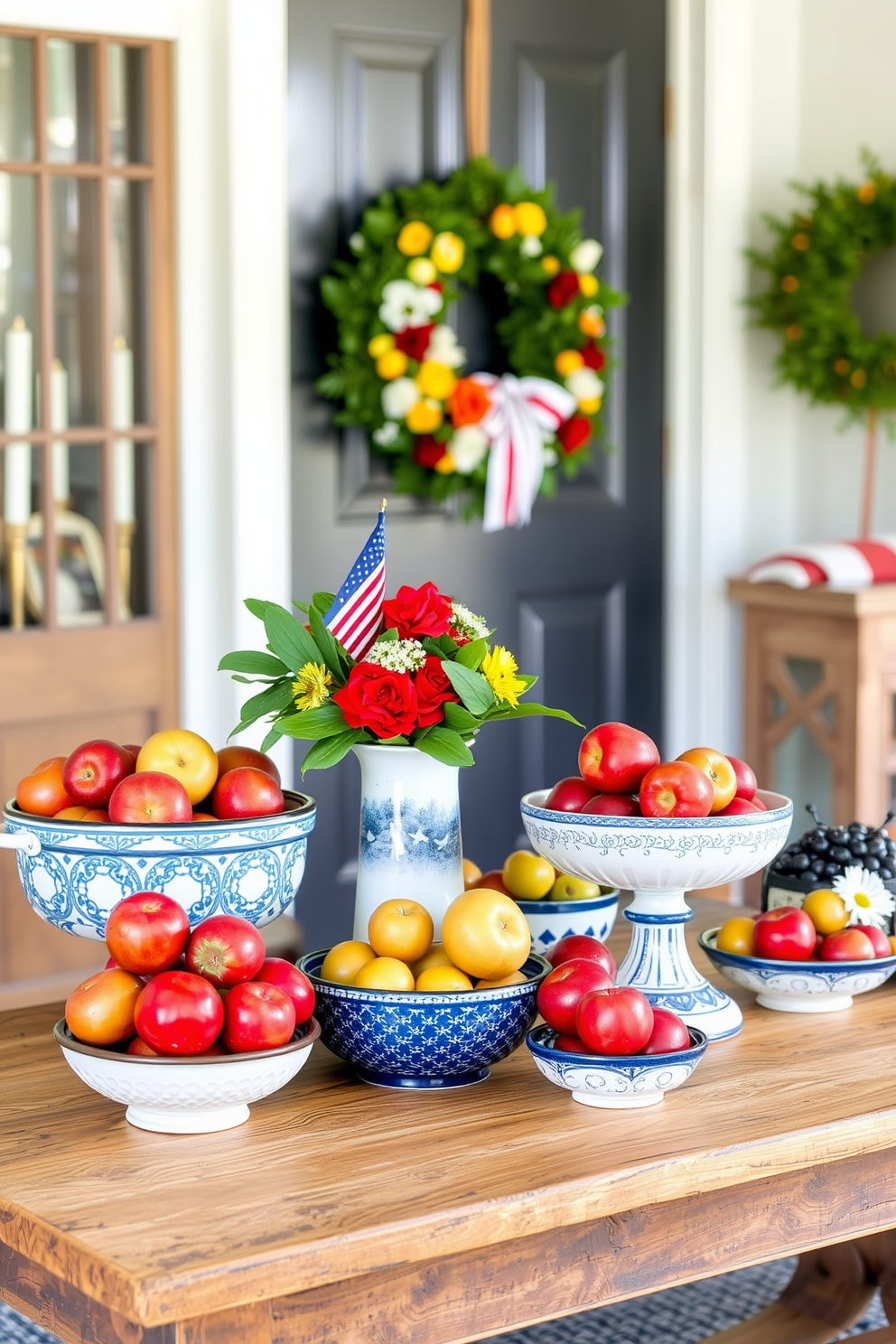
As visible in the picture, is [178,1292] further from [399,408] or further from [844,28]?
[844,28]

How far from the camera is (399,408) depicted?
341 cm

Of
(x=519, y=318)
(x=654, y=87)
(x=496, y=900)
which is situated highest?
(x=654, y=87)

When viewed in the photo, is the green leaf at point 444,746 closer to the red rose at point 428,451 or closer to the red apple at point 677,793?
the red apple at point 677,793

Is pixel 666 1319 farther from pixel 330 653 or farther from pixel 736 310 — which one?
pixel 736 310

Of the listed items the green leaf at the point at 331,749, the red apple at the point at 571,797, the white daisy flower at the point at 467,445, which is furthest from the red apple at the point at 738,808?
the white daisy flower at the point at 467,445

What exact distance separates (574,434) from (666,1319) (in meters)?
1.92

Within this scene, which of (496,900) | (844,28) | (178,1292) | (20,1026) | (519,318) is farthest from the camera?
(844,28)

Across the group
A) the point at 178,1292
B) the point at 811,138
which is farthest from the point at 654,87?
the point at 178,1292

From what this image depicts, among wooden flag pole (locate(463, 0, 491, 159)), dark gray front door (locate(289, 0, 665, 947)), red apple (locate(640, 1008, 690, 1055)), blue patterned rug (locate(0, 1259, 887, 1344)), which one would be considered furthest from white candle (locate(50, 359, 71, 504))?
red apple (locate(640, 1008, 690, 1055))

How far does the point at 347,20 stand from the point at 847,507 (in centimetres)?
166

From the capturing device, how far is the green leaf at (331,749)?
160cm

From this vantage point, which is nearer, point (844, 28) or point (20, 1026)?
point (20, 1026)

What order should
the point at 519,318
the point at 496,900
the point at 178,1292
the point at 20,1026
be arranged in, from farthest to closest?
the point at 519,318, the point at 20,1026, the point at 496,900, the point at 178,1292

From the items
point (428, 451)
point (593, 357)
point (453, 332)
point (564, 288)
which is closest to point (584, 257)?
point (564, 288)
